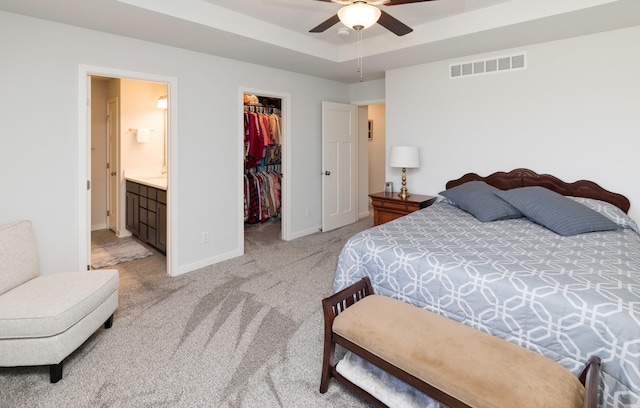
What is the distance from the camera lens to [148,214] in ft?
14.3

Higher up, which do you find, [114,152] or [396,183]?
[114,152]

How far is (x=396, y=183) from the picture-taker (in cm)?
473

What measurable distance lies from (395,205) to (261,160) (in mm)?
2598

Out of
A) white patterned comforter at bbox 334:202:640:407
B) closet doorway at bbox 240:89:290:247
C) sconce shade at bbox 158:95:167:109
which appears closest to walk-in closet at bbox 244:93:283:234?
closet doorway at bbox 240:89:290:247

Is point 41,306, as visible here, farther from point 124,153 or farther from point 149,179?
point 124,153

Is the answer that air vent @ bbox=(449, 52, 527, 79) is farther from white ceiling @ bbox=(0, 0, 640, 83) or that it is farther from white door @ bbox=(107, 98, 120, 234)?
white door @ bbox=(107, 98, 120, 234)

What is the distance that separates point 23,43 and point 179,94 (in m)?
1.20

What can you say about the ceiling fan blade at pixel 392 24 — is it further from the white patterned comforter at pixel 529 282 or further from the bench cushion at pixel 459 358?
the bench cushion at pixel 459 358

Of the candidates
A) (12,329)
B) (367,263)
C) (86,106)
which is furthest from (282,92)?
(12,329)

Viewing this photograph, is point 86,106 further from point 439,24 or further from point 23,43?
point 439,24

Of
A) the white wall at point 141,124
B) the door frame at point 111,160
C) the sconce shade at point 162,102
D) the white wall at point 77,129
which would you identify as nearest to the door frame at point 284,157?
the white wall at point 77,129

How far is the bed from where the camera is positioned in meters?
1.41

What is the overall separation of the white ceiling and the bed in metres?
1.57

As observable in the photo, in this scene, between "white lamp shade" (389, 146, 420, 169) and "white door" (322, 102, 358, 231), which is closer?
"white lamp shade" (389, 146, 420, 169)
